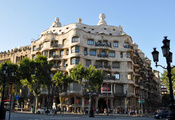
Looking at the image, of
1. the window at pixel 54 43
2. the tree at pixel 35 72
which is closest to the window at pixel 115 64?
the window at pixel 54 43

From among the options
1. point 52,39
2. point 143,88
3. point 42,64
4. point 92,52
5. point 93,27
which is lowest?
point 143,88

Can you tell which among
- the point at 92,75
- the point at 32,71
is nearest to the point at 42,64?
the point at 32,71

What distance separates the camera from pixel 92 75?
4069cm

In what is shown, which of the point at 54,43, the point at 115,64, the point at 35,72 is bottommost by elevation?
the point at 35,72

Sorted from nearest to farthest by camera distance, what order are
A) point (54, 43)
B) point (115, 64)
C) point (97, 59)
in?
1. point (97, 59)
2. point (115, 64)
3. point (54, 43)

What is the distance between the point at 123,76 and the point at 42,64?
23190mm

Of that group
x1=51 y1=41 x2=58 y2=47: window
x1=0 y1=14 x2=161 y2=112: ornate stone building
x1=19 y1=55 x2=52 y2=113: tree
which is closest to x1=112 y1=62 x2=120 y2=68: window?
x1=0 y1=14 x2=161 y2=112: ornate stone building

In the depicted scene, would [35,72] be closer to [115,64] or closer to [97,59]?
[97,59]

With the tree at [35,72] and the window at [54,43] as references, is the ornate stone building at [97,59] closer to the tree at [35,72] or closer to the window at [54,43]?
the window at [54,43]

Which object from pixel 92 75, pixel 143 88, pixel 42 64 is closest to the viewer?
pixel 92 75

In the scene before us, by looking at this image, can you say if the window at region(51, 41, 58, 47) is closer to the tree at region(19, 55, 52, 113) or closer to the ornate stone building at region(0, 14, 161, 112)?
the ornate stone building at region(0, 14, 161, 112)

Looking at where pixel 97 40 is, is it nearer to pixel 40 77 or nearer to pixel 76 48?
pixel 76 48

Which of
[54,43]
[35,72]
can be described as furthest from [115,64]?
[35,72]

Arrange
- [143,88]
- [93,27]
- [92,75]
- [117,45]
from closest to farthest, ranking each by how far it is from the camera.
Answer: [92,75], [117,45], [93,27], [143,88]
